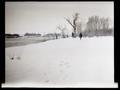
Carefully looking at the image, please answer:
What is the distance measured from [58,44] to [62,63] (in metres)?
0.13

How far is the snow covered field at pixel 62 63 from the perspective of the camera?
Answer: 1688 millimetres

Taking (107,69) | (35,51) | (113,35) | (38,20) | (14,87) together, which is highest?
(38,20)

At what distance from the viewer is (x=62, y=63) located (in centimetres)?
169

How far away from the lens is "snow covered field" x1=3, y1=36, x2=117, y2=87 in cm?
169

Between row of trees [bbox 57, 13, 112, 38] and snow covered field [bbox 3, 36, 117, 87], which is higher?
row of trees [bbox 57, 13, 112, 38]

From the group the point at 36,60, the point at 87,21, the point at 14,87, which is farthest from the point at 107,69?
the point at 14,87

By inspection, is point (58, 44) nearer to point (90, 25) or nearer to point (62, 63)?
point (62, 63)

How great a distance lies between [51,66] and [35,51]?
0.15m

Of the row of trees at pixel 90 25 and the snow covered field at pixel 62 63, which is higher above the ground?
the row of trees at pixel 90 25

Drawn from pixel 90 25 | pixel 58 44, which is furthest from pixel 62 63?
pixel 90 25

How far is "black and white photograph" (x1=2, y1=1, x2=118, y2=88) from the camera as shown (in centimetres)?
169

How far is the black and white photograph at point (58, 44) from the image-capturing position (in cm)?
169

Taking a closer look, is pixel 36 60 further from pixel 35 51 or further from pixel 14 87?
pixel 14 87

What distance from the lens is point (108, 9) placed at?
5.53 ft
